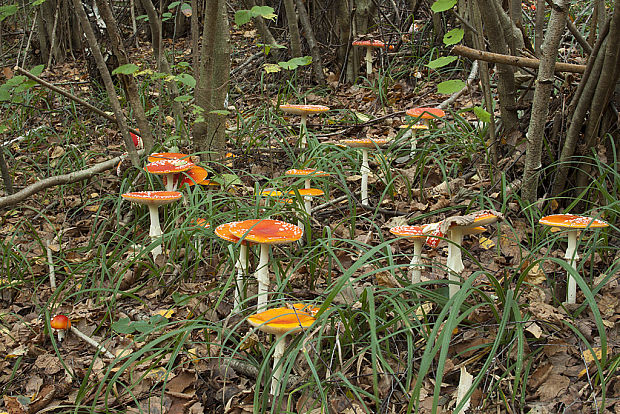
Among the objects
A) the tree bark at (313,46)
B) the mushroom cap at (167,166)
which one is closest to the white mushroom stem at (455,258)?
the mushroom cap at (167,166)

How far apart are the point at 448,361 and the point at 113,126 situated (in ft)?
19.7

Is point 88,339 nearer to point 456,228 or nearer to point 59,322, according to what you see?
point 59,322

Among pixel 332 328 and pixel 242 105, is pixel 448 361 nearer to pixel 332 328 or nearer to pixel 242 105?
pixel 332 328

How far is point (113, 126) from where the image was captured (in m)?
7.11

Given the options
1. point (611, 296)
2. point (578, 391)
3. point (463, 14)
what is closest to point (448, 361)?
point (578, 391)

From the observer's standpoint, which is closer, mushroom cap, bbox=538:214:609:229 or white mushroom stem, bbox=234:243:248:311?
mushroom cap, bbox=538:214:609:229

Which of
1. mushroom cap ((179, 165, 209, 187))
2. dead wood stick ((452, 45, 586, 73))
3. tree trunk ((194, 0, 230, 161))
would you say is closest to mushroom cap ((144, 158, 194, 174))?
mushroom cap ((179, 165, 209, 187))

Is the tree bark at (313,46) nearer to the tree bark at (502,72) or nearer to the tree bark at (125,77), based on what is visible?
the tree bark at (125,77)

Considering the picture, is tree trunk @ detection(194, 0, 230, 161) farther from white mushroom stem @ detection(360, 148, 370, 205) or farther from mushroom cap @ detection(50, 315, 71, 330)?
mushroom cap @ detection(50, 315, 71, 330)

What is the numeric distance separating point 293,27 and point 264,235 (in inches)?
198

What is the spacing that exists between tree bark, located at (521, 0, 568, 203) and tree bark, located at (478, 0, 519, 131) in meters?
0.60

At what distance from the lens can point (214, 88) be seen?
4656 millimetres

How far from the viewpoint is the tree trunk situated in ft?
14.9

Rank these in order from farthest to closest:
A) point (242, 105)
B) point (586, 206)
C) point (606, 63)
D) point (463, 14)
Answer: point (242, 105) < point (463, 14) < point (586, 206) < point (606, 63)
